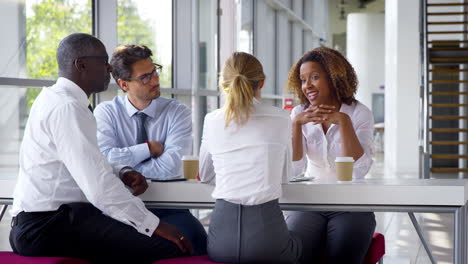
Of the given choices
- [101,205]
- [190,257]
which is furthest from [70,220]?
[190,257]

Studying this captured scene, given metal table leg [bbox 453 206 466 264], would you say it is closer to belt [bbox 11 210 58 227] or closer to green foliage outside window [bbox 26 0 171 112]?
belt [bbox 11 210 58 227]

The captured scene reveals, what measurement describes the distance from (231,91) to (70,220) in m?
0.75

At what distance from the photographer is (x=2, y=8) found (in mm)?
4027

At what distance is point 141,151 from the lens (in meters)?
3.06

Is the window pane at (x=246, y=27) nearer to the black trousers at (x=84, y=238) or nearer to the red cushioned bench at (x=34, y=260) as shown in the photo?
the black trousers at (x=84, y=238)

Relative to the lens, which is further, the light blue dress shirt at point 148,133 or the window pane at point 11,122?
the window pane at point 11,122

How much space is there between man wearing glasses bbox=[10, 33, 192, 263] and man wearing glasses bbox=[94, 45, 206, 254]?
730 millimetres

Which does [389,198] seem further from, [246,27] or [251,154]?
[246,27]

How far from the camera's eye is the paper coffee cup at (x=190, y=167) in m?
2.71

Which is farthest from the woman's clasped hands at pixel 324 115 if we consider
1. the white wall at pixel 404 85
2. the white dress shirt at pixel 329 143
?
the white wall at pixel 404 85

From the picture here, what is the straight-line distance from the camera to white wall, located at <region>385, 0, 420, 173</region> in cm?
1180

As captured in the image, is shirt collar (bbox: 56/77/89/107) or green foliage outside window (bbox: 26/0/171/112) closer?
shirt collar (bbox: 56/77/89/107)

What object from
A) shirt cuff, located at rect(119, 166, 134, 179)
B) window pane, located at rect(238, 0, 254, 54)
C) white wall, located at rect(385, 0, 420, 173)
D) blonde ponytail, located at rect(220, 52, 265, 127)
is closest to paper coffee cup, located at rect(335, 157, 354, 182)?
blonde ponytail, located at rect(220, 52, 265, 127)

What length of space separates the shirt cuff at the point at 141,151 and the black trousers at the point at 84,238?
2.37 ft
